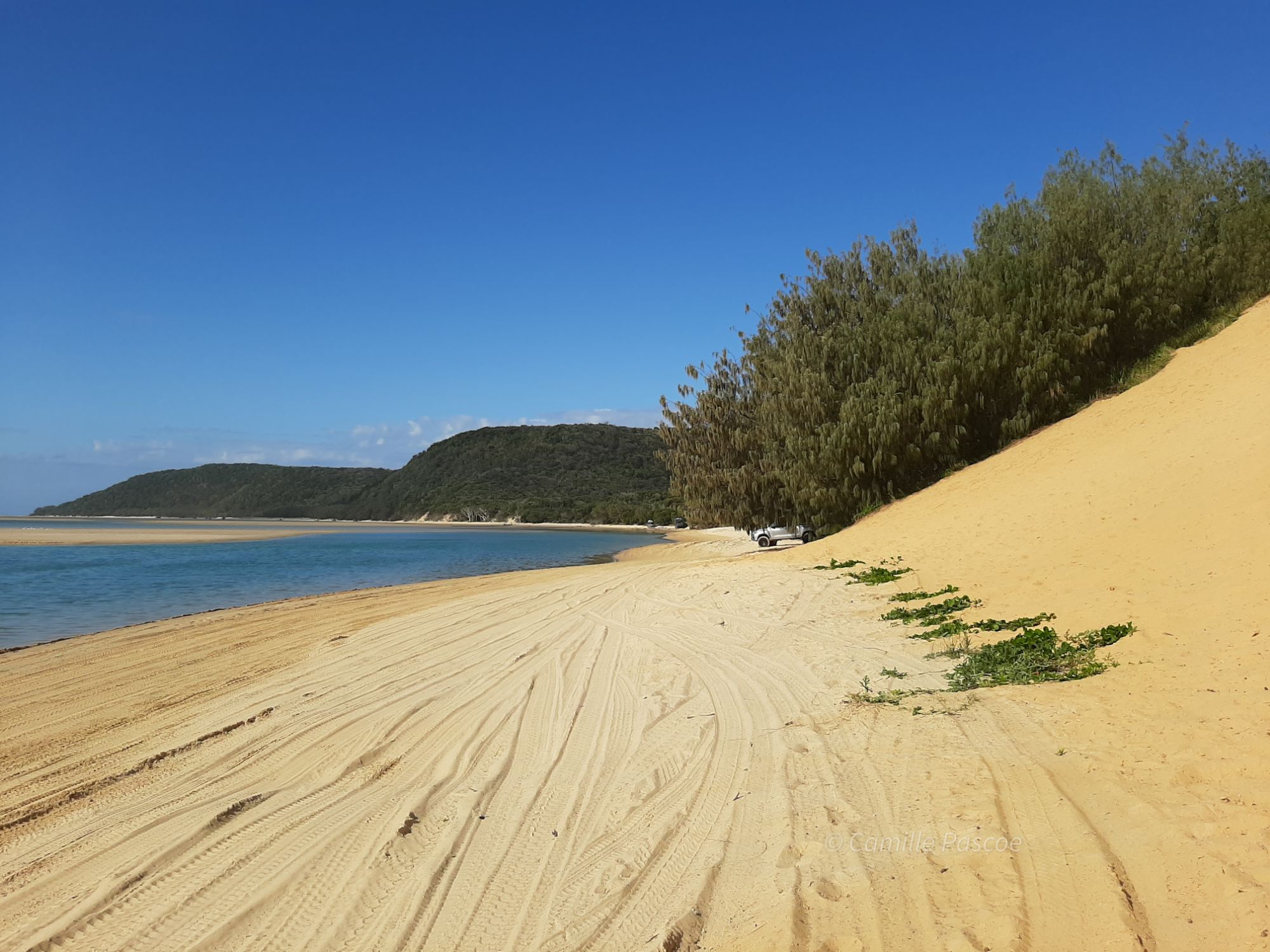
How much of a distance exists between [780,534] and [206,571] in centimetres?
2223

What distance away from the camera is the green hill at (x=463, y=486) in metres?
107

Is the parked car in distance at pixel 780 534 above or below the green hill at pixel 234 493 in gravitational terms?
below

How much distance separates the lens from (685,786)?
198 inches

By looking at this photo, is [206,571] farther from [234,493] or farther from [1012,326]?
[234,493]

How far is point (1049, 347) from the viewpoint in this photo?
872 inches

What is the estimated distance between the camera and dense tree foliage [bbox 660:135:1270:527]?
22281 mm

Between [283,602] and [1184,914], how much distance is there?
19276mm

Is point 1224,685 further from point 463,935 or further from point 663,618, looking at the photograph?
point 663,618

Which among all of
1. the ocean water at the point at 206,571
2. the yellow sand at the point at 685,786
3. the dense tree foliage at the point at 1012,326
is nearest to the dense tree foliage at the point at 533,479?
the ocean water at the point at 206,571

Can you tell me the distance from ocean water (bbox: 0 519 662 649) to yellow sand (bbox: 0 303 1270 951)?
8.00m

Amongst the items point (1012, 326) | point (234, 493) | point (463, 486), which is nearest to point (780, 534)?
point (1012, 326)

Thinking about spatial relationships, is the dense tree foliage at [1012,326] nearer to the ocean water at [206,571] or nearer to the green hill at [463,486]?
the ocean water at [206,571]

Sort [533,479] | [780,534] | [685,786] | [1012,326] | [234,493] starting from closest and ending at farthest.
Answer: [685,786] < [1012,326] < [780,534] < [533,479] < [234,493]

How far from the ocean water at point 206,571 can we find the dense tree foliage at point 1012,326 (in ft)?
46.3
